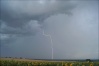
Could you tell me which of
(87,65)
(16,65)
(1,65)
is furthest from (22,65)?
(87,65)

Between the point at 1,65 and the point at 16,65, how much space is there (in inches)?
92.6

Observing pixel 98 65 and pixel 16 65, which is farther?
pixel 16 65

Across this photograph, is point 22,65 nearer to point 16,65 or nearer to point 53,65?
point 16,65

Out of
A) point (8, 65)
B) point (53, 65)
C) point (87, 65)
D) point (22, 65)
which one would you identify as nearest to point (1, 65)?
point (8, 65)

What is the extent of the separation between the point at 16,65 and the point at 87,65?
1034 cm

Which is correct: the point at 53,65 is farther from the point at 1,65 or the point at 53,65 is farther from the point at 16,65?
the point at 1,65

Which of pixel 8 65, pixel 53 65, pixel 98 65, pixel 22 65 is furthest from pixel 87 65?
pixel 8 65

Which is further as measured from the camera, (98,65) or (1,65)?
(1,65)

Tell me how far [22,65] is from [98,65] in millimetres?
9939

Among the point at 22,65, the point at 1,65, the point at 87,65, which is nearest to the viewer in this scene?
the point at 87,65

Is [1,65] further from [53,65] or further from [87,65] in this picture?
[87,65]

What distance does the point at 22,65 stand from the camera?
30281mm

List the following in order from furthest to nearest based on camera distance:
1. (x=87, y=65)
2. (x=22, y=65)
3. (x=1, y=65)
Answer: (x=1, y=65)
(x=22, y=65)
(x=87, y=65)

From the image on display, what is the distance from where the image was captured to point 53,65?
31.7 metres
